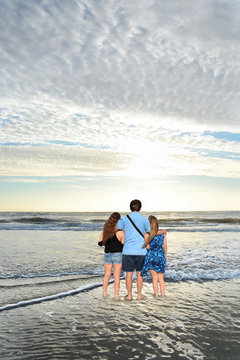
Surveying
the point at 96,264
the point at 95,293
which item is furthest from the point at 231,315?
the point at 96,264

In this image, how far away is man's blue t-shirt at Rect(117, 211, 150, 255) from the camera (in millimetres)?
6449

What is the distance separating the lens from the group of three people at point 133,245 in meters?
6.47

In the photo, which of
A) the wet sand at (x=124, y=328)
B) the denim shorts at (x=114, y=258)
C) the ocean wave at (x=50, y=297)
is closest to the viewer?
the wet sand at (x=124, y=328)

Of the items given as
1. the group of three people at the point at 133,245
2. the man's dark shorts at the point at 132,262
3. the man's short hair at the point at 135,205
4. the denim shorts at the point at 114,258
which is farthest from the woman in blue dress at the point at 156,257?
the denim shorts at the point at 114,258

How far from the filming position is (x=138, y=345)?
4297 millimetres

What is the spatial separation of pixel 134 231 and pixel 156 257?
0.94 m

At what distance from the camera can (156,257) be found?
6820 millimetres

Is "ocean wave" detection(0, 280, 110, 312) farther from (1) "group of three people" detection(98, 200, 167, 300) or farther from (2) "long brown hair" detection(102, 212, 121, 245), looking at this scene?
(2) "long brown hair" detection(102, 212, 121, 245)

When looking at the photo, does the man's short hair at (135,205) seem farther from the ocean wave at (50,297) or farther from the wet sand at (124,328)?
the ocean wave at (50,297)

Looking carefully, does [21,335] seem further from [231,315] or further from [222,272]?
[222,272]

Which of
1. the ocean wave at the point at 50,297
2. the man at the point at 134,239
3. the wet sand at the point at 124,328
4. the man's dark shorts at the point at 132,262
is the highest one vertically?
Answer: the man at the point at 134,239

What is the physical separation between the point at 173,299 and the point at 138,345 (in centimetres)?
258

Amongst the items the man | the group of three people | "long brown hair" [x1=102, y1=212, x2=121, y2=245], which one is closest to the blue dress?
the group of three people

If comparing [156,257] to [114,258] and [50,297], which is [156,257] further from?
[50,297]
